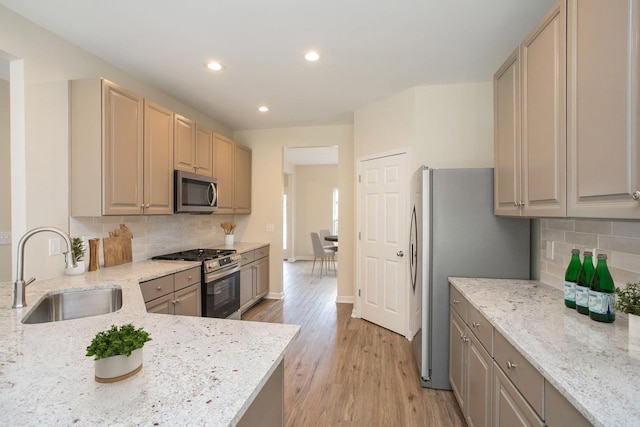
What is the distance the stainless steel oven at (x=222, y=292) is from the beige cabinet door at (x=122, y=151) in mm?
952

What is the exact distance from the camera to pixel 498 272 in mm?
2223

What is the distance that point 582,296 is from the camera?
4.75ft

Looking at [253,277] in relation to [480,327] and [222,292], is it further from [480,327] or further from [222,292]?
[480,327]

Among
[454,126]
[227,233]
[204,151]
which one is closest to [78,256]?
[204,151]

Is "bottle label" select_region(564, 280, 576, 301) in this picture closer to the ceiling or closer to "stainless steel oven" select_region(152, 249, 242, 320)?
the ceiling

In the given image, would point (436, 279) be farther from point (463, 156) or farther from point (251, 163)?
point (251, 163)

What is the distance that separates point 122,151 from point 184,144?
82 cm

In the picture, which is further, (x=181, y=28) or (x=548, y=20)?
(x=181, y=28)

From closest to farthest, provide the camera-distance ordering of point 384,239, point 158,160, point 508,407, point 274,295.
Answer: point 508,407, point 158,160, point 384,239, point 274,295

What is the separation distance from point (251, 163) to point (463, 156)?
3096 millimetres

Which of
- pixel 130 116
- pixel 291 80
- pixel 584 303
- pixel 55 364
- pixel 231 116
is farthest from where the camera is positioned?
pixel 231 116

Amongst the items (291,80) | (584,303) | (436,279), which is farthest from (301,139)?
(584,303)

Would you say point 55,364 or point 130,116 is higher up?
point 130,116

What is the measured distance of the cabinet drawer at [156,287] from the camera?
2.22 meters
